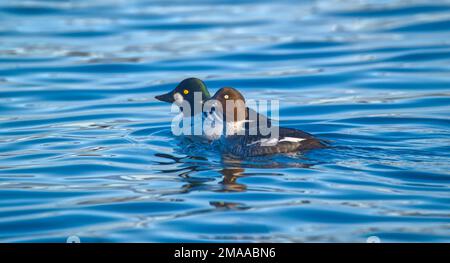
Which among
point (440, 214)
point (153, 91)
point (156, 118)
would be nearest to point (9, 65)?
point (153, 91)

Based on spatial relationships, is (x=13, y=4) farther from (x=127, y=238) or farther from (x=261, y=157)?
(x=127, y=238)

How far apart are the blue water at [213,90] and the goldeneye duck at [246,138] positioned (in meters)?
0.19

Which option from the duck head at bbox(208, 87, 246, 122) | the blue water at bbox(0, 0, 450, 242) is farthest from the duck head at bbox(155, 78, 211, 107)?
the duck head at bbox(208, 87, 246, 122)

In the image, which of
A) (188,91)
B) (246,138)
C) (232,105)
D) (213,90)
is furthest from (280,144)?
(213,90)

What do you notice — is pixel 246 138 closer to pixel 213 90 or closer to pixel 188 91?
pixel 188 91

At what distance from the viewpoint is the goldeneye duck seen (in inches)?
415

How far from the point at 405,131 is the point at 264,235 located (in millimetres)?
5042

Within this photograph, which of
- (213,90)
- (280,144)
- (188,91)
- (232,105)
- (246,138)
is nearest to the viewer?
(280,144)

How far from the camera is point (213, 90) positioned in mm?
15828

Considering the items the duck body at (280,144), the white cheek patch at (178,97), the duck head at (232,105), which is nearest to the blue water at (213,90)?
the duck body at (280,144)

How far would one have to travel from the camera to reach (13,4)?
24.2 meters

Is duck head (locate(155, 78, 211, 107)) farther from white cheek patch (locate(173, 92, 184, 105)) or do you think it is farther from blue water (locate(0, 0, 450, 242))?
blue water (locate(0, 0, 450, 242))

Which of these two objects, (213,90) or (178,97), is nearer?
(178,97)

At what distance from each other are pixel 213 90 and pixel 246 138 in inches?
196
